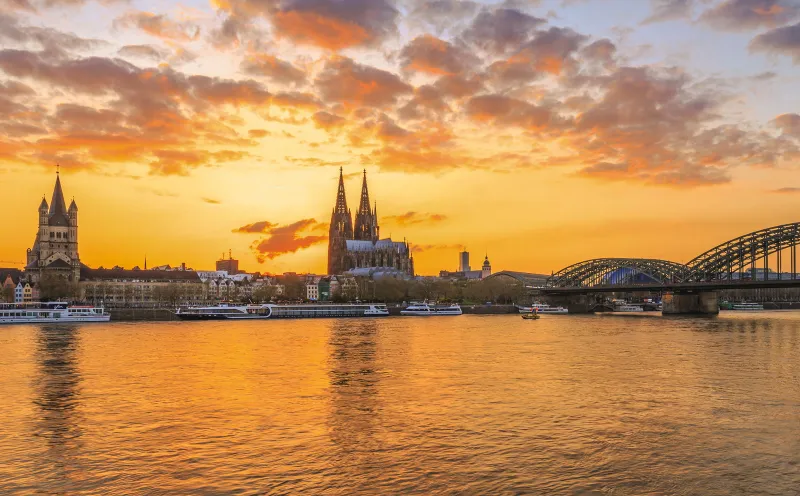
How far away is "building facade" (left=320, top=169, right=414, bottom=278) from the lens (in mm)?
179000

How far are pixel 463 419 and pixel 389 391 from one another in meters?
5.93

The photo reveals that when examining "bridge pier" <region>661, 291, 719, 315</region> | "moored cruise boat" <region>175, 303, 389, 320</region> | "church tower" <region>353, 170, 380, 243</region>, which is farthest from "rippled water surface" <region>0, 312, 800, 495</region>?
"church tower" <region>353, 170, 380, 243</region>

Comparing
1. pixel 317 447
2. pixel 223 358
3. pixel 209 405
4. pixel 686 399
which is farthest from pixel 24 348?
pixel 686 399

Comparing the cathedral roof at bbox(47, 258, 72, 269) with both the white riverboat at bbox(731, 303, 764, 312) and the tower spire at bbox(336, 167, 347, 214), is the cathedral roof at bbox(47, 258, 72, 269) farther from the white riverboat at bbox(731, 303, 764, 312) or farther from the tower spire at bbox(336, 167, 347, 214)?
the white riverboat at bbox(731, 303, 764, 312)

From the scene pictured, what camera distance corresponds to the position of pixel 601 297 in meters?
146

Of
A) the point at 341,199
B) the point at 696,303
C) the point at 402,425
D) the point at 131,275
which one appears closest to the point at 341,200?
the point at 341,199

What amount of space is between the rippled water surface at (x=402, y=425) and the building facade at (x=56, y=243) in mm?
101249

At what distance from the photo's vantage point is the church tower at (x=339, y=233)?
593 feet

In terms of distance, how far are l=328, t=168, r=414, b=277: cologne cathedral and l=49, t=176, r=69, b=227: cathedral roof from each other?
6689 centimetres

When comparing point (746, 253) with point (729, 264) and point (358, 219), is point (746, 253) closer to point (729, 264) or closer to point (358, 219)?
point (729, 264)

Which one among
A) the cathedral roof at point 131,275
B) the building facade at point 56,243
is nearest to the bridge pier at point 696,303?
the cathedral roof at point 131,275

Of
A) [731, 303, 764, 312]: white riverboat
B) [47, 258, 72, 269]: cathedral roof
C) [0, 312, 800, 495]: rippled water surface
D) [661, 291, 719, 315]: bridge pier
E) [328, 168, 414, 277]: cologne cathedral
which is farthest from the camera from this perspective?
[328, 168, 414, 277]: cologne cathedral

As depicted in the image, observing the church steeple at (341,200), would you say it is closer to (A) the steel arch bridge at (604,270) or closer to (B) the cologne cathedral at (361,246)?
(B) the cologne cathedral at (361,246)

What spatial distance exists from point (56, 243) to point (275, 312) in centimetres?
5554
